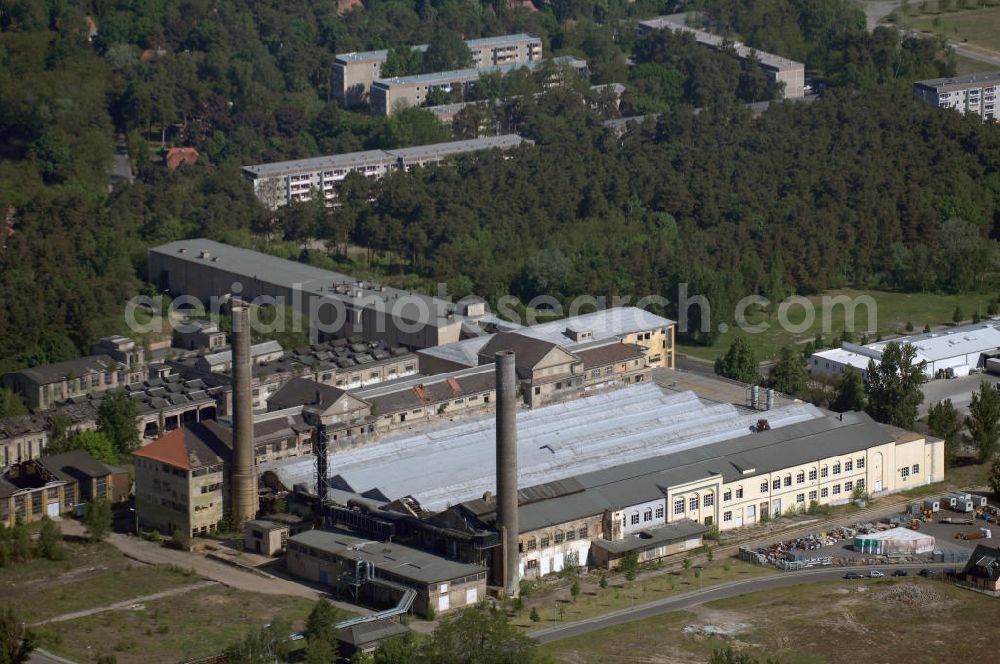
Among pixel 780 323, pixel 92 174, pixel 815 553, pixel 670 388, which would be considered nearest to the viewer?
pixel 815 553

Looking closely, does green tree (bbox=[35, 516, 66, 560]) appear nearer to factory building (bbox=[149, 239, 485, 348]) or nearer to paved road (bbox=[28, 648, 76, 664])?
paved road (bbox=[28, 648, 76, 664])

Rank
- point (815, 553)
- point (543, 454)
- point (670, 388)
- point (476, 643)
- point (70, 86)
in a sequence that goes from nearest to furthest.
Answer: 1. point (476, 643)
2. point (815, 553)
3. point (543, 454)
4. point (670, 388)
5. point (70, 86)

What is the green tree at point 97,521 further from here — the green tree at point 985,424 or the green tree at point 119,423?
the green tree at point 985,424

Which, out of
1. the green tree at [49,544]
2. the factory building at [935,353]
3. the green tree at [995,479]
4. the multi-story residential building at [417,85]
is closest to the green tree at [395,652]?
the green tree at [49,544]

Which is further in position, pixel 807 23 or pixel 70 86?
pixel 807 23

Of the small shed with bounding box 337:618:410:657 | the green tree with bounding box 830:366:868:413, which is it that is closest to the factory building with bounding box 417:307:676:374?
the green tree with bounding box 830:366:868:413

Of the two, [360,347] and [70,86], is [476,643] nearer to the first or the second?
[360,347]

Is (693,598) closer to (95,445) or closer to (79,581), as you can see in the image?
(79,581)

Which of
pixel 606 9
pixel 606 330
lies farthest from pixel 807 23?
pixel 606 330
